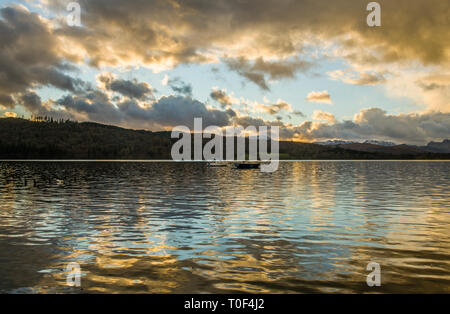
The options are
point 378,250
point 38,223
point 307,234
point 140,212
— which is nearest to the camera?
point 378,250

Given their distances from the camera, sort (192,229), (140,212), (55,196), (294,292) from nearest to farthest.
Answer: (294,292), (192,229), (140,212), (55,196)

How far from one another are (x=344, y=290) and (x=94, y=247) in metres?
13.3

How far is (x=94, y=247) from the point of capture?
70.4ft

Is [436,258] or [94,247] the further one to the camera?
[94,247]

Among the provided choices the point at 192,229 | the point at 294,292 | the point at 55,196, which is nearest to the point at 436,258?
the point at 294,292

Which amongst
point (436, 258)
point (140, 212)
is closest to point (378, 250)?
point (436, 258)

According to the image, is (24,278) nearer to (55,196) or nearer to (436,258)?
(436,258)

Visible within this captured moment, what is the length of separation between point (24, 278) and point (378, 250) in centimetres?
1680

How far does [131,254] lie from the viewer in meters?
19.9

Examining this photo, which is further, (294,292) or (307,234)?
(307,234)

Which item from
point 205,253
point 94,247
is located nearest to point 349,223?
point 205,253
